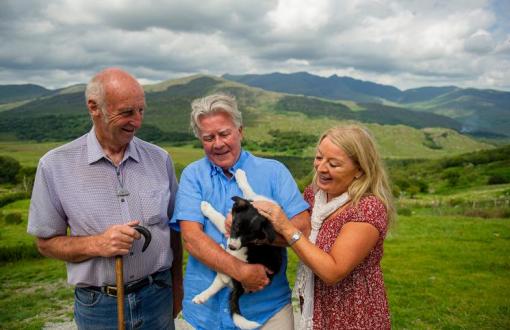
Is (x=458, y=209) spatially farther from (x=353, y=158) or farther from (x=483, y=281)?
(x=353, y=158)

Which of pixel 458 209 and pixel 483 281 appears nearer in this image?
pixel 483 281

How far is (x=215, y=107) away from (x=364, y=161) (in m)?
1.49

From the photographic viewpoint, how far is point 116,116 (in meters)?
3.98

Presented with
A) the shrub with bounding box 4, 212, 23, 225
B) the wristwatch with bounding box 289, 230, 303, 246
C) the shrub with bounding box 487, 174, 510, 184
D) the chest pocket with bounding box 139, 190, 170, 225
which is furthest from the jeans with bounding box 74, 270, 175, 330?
the shrub with bounding box 487, 174, 510, 184

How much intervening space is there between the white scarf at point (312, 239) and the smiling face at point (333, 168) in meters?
0.12

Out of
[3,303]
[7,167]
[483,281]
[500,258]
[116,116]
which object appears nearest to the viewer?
[116,116]

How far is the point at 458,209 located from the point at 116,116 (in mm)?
52087

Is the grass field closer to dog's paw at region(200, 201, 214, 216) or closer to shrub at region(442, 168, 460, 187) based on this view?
dog's paw at region(200, 201, 214, 216)

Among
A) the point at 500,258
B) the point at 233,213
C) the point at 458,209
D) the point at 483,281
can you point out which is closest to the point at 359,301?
the point at 233,213

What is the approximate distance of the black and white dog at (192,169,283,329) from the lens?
3625 millimetres

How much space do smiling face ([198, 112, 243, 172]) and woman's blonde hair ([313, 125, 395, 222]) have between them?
903 millimetres

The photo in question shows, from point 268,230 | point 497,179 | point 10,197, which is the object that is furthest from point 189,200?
point 497,179

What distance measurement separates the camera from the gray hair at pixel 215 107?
3.88 metres

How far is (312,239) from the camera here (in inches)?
155
